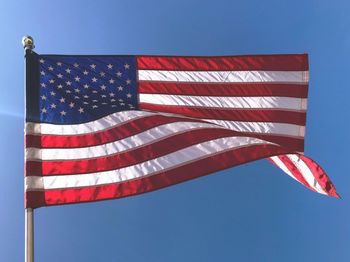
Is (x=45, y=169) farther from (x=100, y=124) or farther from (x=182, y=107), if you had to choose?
(x=182, y=107)

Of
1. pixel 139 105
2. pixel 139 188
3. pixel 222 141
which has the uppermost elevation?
pixel 139 105

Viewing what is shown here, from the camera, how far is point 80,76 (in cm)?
1471

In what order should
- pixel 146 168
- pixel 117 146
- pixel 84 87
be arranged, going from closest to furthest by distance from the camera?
pixel 146 168, pixel 117 146, pixel 84 87

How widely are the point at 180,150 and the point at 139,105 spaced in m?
1.66

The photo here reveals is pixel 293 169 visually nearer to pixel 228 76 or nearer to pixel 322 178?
pixel 322 178

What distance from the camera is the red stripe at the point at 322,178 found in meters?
13.3

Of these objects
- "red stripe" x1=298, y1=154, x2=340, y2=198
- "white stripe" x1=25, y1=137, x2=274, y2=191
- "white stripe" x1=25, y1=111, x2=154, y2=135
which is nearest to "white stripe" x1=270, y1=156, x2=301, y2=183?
"white stripe" x1=25, y1=137, x2=274, y2=191

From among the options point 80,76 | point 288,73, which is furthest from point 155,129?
point 288,73

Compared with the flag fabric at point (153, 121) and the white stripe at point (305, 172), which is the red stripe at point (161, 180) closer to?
the flag fabric at point (153, 121)

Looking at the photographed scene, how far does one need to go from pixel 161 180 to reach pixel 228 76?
3.33m

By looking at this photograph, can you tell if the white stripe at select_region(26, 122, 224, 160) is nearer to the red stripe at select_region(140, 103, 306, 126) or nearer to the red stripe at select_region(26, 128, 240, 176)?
the red stripe at select_region(26, 128, 240, 176)

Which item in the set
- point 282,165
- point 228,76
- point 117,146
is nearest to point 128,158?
point 117,146

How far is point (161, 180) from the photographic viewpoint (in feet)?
44.5

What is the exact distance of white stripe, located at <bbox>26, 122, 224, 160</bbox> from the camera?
13.4 m
